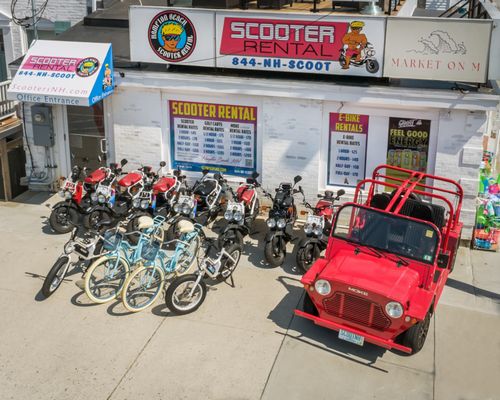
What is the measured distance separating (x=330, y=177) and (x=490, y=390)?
571cm

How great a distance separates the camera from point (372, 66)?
38.3ft

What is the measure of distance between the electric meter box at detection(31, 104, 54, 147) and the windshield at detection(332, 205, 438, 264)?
730 cm

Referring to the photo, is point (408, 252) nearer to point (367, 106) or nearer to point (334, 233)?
point (334, 233)

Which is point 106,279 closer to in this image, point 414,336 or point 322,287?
point 322,287

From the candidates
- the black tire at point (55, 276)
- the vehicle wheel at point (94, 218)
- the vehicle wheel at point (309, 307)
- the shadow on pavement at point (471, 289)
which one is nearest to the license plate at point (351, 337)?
the vehicle wheel at point (309, 307)

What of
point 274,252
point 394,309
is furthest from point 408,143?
point 394,309

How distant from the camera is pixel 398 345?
837 cm

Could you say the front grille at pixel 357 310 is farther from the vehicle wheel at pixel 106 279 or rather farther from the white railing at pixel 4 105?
the white railing at pixel 4 105

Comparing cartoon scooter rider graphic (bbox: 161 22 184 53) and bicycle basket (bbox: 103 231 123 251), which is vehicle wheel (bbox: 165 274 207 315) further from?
cartoon scooter rider graphic (bbox: 161 22 184 53)

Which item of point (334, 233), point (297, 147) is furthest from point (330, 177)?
point (334, 233)

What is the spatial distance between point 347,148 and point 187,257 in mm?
4215

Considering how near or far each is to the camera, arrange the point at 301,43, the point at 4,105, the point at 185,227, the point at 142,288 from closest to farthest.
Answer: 1. the point at 142,288
2. the point at 185,227
3. the point at 301,43
4. the point at 4,105

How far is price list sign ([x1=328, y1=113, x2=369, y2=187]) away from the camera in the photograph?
12414 mm

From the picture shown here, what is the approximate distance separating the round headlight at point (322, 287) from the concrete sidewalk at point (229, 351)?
2.87ft
